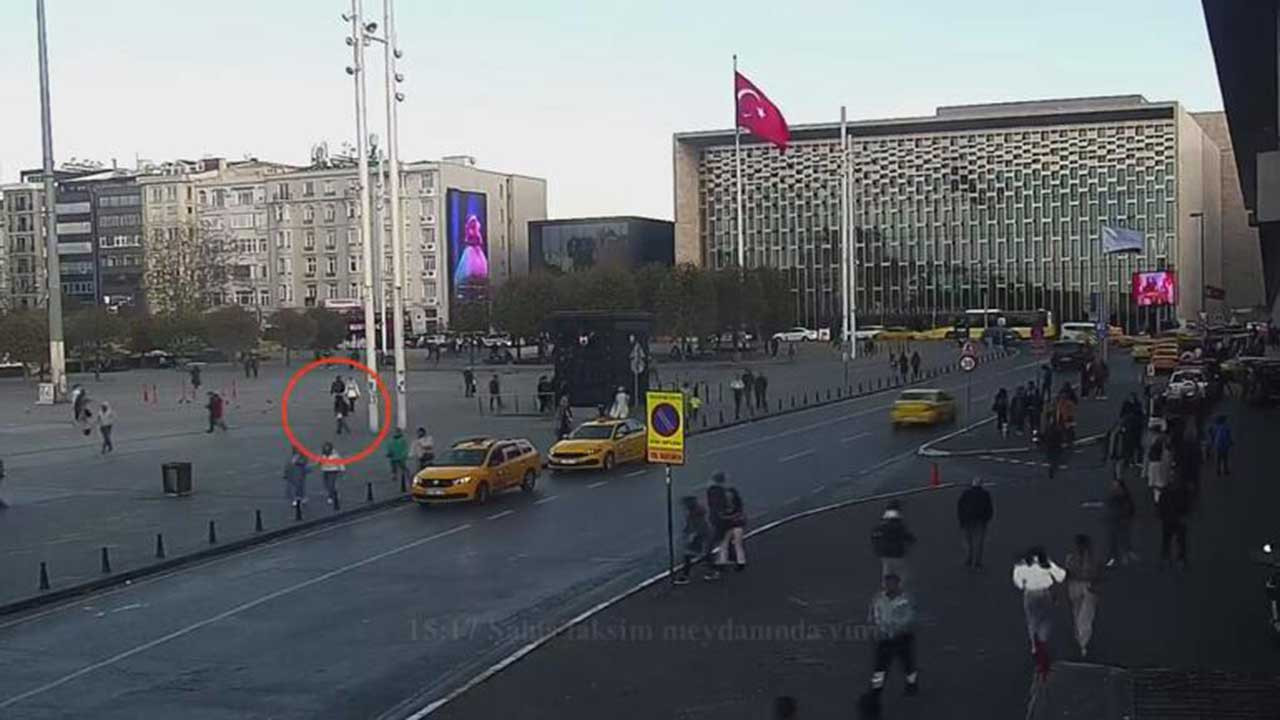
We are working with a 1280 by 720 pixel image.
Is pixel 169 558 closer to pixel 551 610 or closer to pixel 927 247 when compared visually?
pixel 551 610

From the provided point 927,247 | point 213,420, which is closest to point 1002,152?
point 927,247

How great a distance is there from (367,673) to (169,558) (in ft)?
28.2

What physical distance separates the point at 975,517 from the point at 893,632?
680cm

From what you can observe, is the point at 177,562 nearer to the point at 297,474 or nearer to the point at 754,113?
the point at 297,474

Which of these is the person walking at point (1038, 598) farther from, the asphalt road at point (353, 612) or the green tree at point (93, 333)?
the green tree at point (93, 333)

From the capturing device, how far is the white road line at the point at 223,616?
47.2 feet

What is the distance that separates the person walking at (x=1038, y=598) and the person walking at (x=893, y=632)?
1.28m

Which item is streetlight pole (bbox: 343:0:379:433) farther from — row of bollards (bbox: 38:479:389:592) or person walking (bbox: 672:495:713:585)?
person walking (bbox: 672:495:713:585)

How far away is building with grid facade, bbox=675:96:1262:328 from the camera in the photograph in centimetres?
12875

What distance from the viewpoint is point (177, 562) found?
2188cm

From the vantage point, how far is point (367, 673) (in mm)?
14664

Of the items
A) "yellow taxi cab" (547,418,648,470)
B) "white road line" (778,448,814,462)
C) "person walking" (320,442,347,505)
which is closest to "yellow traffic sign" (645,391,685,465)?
"person walking" (320,442,347,505)

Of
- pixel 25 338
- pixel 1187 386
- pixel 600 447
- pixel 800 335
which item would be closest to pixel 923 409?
pixel 1187 386

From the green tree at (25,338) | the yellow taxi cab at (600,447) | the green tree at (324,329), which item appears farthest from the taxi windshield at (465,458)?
the green tree at (324,329)
